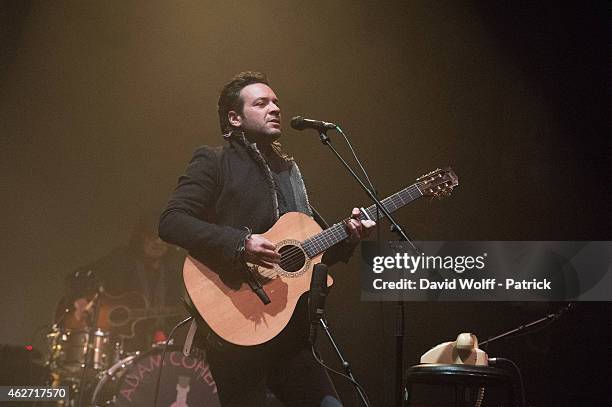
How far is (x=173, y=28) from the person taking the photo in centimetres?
582

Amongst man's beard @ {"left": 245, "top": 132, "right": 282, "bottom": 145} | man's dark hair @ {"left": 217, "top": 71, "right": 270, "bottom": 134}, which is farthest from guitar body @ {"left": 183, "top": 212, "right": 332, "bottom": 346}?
man's dark hair @ {"left": 217, "top": 71, "right": 270, "bottom": 134}

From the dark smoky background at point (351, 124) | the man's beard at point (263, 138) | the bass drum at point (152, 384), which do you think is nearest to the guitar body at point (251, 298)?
the man's beard at point (263, 138)

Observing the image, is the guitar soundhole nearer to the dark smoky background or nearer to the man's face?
the man's face

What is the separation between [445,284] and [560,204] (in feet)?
3.65

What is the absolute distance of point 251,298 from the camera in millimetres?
2820

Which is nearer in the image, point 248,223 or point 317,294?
point 317,294

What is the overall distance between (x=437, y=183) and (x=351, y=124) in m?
Answer: 2.31

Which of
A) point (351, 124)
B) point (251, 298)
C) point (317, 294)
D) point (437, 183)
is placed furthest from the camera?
point (351, 124)

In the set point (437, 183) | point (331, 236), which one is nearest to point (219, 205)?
point (331, 236)

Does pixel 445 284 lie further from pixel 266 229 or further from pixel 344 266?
pixel 266 229

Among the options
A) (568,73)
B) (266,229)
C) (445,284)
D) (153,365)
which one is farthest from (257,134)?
(568,73)

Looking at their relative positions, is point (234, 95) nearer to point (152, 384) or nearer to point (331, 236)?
point (331, 236)

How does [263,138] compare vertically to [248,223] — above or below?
above

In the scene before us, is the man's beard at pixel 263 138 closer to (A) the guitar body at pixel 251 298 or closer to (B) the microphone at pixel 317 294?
(A) the guitar body at pixel 251 298
